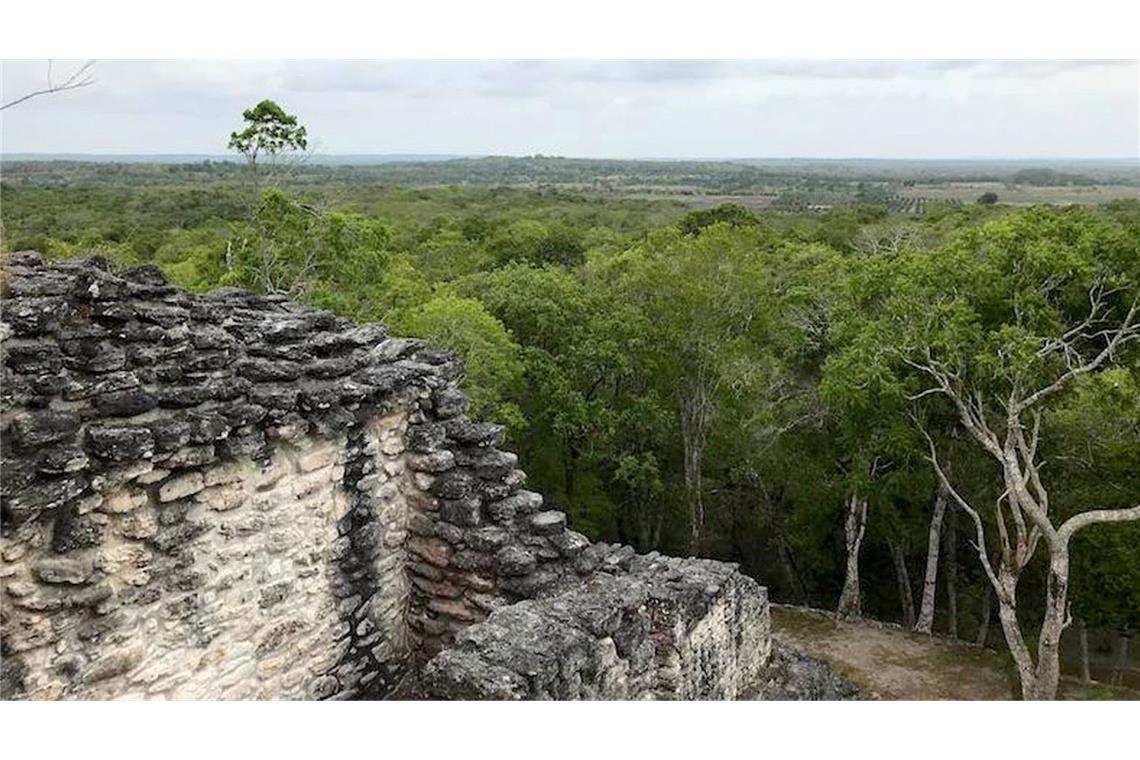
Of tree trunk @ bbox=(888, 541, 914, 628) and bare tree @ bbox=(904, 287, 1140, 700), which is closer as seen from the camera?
bare tree @ bbox=(904, 287, 1140, 700)

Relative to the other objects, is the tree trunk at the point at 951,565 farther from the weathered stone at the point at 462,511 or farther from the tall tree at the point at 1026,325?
the weathered stone at the point at 462,511

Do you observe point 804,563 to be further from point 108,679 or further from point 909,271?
point 108,679

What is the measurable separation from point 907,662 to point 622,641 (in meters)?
9.31

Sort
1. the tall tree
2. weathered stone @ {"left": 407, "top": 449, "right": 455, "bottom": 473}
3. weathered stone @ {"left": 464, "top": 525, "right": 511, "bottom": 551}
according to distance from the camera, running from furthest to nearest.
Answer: the tall tree < weathered stone @ {"left": 407, "top": 449, "right": 455, "bottom": 473} < weathered stone @ {"left": 464, "top": 525, "right": 511, "bottom": 551}

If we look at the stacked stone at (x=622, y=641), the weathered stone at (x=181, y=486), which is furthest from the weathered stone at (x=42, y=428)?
the stacked stone at (x=622, y=641)

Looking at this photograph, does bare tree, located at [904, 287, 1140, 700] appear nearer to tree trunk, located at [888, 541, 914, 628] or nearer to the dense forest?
the dense forest

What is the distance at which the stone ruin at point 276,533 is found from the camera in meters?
4.10

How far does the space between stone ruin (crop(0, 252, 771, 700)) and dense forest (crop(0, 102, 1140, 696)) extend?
5189mm

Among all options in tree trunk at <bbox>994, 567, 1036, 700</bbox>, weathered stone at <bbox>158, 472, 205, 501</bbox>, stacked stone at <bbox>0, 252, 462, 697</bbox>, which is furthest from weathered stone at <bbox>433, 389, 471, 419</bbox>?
tree trunk at <bbox>994, 567, 1036, 700</bbox>

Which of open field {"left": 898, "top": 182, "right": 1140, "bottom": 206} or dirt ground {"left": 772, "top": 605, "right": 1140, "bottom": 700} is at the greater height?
open field {"left": 898, "top": 182, "right": 1140, "bottom": 206}

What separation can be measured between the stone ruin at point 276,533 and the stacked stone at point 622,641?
2 cm

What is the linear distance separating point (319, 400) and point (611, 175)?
82.5 m

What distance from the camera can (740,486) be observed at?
17984 mm

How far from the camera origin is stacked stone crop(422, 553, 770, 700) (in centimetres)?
468
